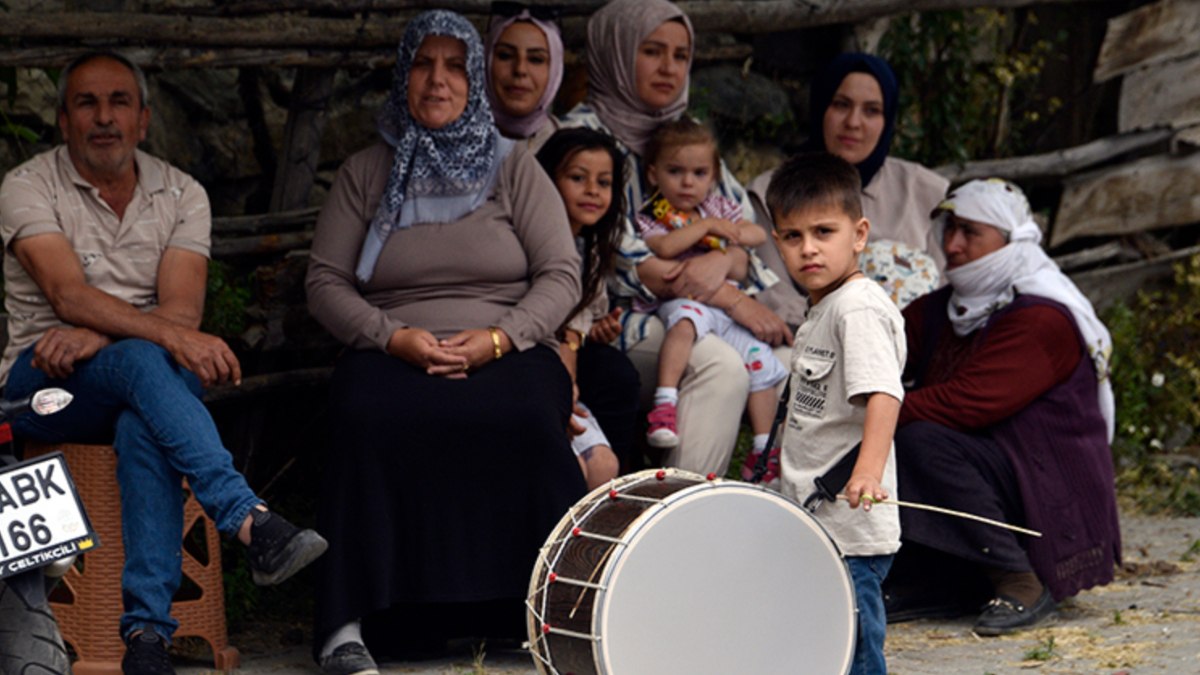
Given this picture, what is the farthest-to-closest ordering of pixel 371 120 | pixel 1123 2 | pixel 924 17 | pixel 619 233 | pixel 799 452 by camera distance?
pixel 1123 2
pixel 924 17
pixel 371 120
pixel 619 233
pixel 799 452

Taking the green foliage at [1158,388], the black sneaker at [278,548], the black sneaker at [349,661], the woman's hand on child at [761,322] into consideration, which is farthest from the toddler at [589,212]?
the green foliage at [1158,388]

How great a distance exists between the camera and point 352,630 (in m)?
4.46

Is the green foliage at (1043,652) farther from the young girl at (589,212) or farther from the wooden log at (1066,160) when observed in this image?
the wooden log at (1066,160)

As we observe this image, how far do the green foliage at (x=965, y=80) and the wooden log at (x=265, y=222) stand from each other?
9.03 feet

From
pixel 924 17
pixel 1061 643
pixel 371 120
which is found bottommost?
pixel 1061 643

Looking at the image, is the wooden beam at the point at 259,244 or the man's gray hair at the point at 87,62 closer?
the man's gray hair at the point at 87,62

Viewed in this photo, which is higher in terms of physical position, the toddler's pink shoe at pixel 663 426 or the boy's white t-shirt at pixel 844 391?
the boy's white t-shirt at pixel 844 391

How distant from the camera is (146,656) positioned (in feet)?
13.7

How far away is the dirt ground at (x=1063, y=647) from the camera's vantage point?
4488mm

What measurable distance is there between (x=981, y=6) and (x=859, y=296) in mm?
3378

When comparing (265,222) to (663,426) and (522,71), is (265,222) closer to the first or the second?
(522,71)

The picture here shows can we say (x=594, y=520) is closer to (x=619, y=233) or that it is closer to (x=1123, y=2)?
(x=619, y=233)

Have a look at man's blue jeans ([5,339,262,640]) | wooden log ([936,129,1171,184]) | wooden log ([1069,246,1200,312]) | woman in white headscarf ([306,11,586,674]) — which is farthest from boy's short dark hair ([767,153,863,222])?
wooden log ([1069,246,1200,312])

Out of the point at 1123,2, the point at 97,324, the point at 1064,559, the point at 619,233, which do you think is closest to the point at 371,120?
the point at 619,233
